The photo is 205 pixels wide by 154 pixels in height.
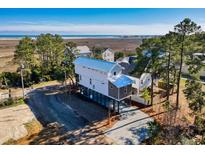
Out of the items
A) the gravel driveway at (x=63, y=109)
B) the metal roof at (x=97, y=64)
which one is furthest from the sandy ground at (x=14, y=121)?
the metal roof at (x=97, y=64)

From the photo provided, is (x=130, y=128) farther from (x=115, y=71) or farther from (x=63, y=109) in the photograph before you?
(x=63, y=109)

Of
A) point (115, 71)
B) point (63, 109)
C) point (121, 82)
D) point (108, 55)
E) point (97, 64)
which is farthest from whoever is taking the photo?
point (108, 55)

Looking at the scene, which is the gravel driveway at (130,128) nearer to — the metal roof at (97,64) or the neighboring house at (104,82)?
the neighboring house at (104,82)

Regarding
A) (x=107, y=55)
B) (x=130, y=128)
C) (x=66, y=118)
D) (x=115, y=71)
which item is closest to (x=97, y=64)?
(x=115, y=71)

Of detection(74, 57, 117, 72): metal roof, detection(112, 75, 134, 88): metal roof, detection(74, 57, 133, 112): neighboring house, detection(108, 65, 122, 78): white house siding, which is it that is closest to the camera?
detection(112, 75, 134, 88): metal roof

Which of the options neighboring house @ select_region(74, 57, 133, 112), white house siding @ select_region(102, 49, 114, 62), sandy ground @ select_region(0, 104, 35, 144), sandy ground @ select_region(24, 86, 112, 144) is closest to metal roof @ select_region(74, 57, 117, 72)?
neighboring house @ select_region(74, 57, 133, 112)

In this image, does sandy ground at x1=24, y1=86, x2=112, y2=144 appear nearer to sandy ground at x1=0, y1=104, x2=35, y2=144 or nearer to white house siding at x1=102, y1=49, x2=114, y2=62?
sandy ground at x1=0, y1=104, x2=35, y2=144
